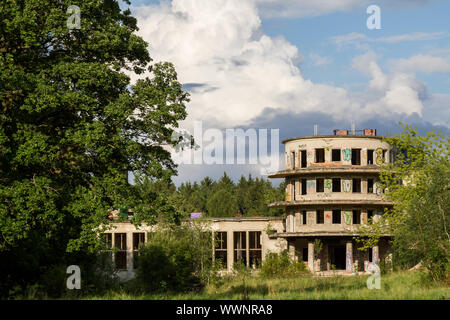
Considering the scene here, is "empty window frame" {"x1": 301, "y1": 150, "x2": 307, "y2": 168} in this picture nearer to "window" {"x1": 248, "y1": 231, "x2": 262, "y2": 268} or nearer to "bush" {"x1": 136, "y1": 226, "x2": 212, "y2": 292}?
"window" {"x1": 248, "y1": 231, "x2": 262, "y2": 268}

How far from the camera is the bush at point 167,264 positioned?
5338 centimetres

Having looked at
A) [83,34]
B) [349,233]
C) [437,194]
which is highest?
[83,34]

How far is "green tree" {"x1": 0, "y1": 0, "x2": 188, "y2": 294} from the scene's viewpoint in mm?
26156

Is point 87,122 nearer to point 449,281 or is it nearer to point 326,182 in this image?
point 449,281

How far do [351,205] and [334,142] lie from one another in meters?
7.25

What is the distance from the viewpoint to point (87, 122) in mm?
27891

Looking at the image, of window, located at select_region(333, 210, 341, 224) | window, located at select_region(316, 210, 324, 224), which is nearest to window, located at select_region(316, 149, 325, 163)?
window, located at select_region(316, 210, 324, 224)

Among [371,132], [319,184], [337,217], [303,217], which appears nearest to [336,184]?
[319,184]

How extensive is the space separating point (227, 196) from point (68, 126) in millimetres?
101322

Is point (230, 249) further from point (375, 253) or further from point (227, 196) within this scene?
point (227, 196)

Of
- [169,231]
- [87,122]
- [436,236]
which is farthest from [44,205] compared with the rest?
[169,231]

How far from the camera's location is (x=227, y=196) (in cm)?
13025

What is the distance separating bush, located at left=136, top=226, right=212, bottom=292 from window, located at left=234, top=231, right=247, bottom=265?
17644 millimetres
